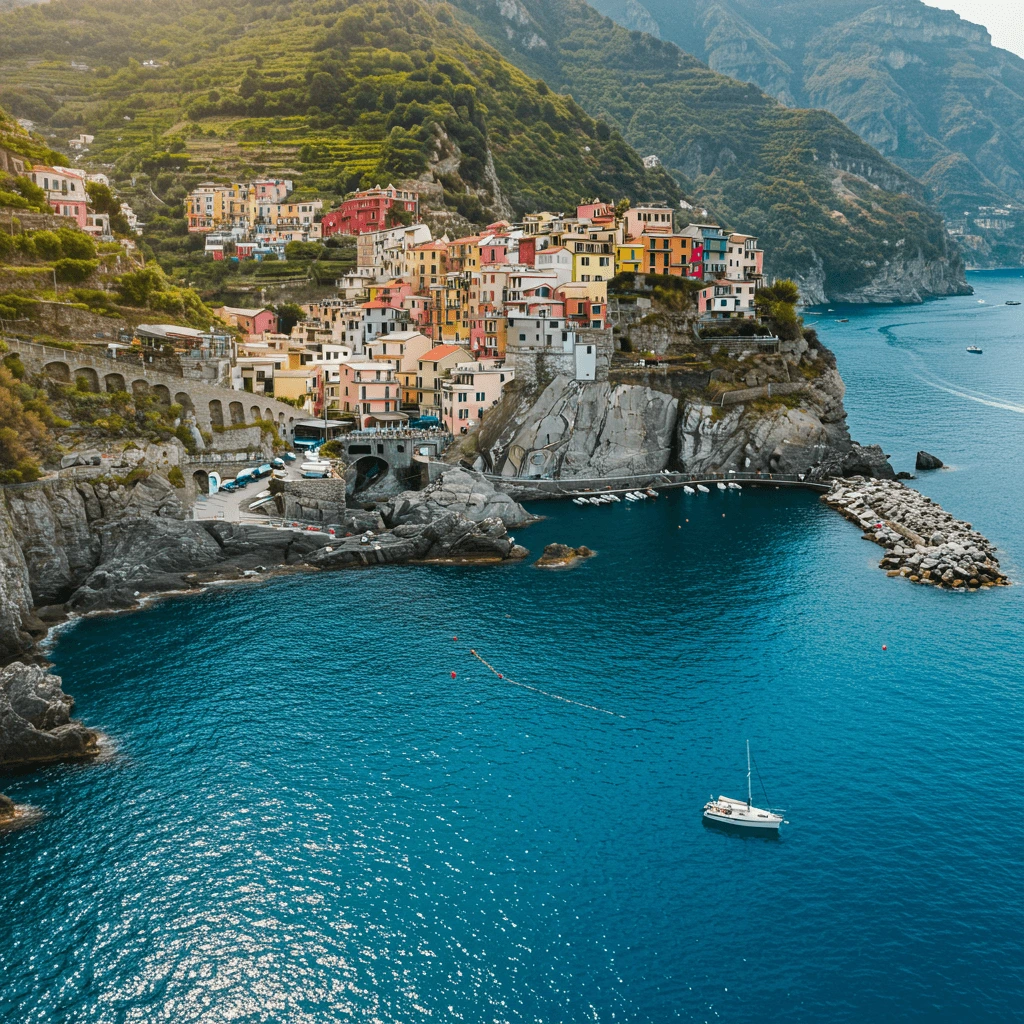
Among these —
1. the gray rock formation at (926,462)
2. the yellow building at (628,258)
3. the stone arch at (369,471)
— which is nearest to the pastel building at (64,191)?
the stone arch at (369,471)

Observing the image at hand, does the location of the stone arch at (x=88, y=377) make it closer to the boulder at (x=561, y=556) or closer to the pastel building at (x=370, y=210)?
the boulder at (x=561, y=556)

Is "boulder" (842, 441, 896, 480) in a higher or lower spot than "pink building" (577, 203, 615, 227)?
lower

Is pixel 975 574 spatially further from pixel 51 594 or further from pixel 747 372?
pixel 51 594

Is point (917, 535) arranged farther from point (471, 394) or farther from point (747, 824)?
point (747, 824)

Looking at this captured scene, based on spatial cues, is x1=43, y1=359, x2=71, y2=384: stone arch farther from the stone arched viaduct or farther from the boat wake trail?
the boat wake trail

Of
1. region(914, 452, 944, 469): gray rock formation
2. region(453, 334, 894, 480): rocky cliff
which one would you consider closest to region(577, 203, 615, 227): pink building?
region(453, 334, 894, 480): rocky cliff
